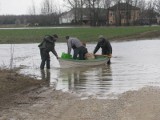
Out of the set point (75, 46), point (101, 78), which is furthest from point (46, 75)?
point (75, 46)

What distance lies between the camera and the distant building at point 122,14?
393 feet

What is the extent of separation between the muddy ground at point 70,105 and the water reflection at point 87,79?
3.44 feet

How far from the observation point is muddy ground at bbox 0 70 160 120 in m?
11.3

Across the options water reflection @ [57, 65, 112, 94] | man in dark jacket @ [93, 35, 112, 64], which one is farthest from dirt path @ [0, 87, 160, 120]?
man in dark jacket @ [93, 35, 112, 64]

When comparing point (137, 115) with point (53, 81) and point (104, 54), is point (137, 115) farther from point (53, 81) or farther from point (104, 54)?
point (104, 54)

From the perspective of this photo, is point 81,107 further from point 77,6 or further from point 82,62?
point 77,6

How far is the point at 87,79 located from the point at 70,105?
5962 millimetres

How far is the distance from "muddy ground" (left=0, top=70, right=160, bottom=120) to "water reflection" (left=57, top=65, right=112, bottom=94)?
41.3 inches

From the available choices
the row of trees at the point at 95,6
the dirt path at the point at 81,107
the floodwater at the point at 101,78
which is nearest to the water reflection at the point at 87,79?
the floodwater at the point at 101,78

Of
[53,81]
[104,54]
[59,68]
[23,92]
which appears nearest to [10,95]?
[23,92]

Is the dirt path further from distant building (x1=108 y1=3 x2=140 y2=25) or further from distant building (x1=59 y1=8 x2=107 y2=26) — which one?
distant building (x1=108 y1=3 x2=140 y2=25)

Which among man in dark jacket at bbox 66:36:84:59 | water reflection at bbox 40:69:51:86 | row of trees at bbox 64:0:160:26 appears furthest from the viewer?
row of trees at bbox 64:0:160:26

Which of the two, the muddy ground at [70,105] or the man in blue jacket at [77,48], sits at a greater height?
the man in blue jacket at [77,48]

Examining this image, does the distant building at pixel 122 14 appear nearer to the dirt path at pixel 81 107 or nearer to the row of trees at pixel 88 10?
the row of trees at pixel 88 10
